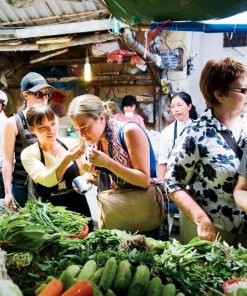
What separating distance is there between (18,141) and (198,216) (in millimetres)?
2135

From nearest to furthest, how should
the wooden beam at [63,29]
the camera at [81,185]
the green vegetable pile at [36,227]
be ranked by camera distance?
the green vegetable pile at [36,227], the camera at [81,185], the wooden beam at [63,29]

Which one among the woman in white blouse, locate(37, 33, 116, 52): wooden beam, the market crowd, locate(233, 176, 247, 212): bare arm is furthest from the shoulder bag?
locate(37, 33, 116, 52): wooden beam

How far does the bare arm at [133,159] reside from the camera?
8.44 ft

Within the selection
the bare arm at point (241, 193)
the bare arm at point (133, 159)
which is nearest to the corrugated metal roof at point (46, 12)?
the bare arm at point (133, 159)

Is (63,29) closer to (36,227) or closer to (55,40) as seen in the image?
(55,40)

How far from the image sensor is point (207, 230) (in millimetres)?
2250

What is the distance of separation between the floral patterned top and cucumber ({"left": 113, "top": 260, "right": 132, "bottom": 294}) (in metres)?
0.79

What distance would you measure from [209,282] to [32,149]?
1.97 metres

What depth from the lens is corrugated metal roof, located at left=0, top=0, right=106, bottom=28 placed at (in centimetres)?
607

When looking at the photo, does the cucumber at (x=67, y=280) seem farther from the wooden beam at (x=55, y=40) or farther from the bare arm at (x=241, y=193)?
the wooden beam at (x=55, y=40)

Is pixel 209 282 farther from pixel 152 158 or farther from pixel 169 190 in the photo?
pixel 152 158

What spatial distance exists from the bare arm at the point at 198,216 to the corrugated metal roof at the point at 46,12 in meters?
4.47

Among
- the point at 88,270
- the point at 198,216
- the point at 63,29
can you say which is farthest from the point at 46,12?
the point at 88,270

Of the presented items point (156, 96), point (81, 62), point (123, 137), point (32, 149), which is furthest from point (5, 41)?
point (123, 137)
